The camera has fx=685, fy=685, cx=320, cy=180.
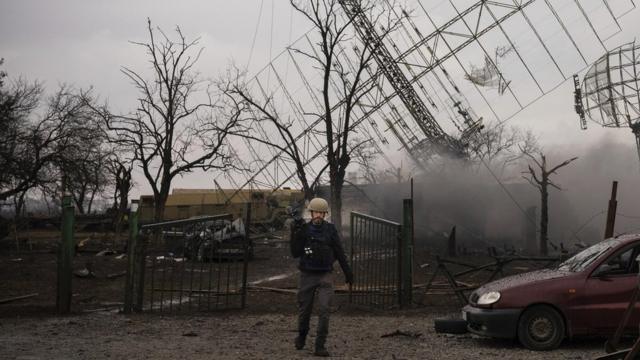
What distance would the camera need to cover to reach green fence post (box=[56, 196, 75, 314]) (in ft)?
36.4

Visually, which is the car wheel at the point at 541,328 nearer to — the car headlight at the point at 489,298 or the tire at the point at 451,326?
the car headlight at the point at 489,298

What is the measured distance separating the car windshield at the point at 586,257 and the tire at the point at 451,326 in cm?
149

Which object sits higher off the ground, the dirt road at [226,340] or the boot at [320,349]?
the boot at [320,349]

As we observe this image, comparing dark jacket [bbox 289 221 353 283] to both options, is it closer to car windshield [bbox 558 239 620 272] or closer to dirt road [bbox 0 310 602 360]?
dirt road [bbox 0 310 602 360]

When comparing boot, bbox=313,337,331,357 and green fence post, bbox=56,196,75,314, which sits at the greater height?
green fence post, bbox=56,196,75,314

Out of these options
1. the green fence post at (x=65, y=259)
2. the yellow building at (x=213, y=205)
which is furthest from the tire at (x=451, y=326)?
the yellow building at (x=213, y=205)

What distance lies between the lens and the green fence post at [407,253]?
11859 millimetres

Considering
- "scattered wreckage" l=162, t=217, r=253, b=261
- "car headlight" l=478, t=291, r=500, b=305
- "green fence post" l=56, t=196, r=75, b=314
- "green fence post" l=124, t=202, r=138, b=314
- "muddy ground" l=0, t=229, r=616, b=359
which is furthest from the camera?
"scattered wreckage" l=162, t=217, r=253, b=261

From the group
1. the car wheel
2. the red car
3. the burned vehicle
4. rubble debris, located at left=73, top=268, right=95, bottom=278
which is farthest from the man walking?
rubble debris, located at left=73, top=268, right=95, bottom=278

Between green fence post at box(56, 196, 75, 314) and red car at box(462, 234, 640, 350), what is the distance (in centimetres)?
662

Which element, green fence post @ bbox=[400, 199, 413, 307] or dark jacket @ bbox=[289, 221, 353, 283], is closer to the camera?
dark jacket @ bbox=[289, 221, 353, 283]

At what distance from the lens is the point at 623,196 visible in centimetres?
3284

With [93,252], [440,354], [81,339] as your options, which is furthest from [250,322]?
[93,252]

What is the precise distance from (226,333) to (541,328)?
4.22 metres
